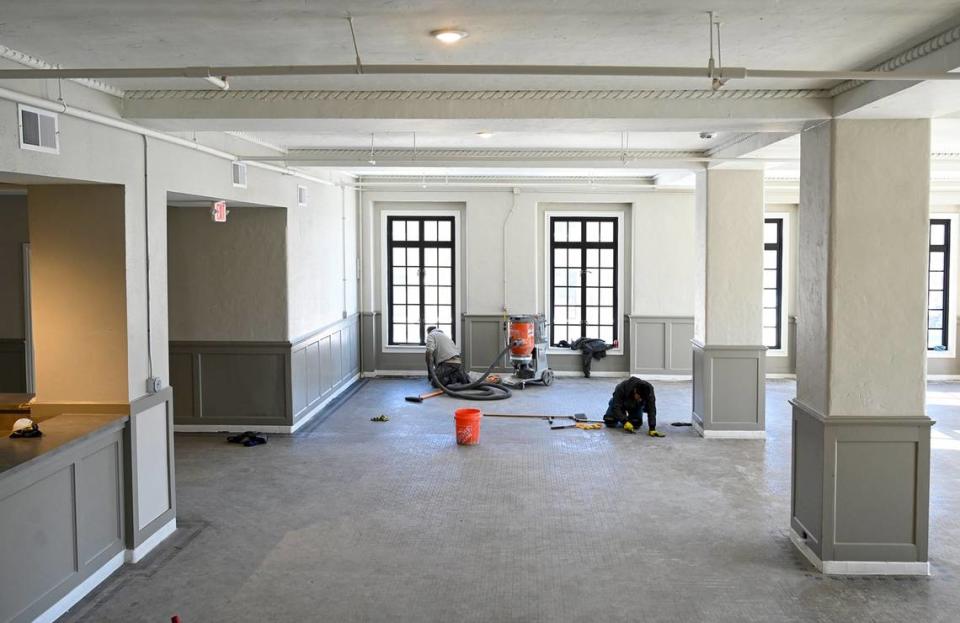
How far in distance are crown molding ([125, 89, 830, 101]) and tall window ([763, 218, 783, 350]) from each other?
26.9 ft

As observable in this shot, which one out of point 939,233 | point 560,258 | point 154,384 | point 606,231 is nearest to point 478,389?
point 560,258

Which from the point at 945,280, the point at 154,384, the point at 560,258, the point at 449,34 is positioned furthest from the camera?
the point at 560,258

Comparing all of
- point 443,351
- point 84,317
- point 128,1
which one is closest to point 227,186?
point 84,317

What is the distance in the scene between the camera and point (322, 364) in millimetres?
10273

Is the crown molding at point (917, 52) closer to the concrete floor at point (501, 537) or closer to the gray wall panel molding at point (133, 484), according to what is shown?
the concrete floor at point (501, 537)

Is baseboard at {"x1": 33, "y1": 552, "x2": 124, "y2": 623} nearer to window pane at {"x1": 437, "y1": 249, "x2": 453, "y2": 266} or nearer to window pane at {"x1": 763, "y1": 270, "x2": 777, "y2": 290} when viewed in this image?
window pane at {"x1": 437, "y1": 249, "x2": 453, "y2": 266}

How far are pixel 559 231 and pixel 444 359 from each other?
2934 millimetres

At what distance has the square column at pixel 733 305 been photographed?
8.55 meters

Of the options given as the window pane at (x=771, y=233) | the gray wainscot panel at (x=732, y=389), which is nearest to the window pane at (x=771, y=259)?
the window pane at (x=771, y=233)

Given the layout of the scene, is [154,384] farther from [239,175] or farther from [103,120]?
[239,175]

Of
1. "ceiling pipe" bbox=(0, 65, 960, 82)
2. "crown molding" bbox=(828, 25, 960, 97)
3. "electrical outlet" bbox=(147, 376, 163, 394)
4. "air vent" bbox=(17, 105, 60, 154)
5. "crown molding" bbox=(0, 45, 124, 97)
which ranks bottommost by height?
"electrical outlet" bbox=(147, 376, 163, 394)

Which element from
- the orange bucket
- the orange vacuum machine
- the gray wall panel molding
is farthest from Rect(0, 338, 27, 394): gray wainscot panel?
the orange vacuum machine

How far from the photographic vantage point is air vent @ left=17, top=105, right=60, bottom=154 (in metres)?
4.34

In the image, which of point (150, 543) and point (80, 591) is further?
point (150, 543)
